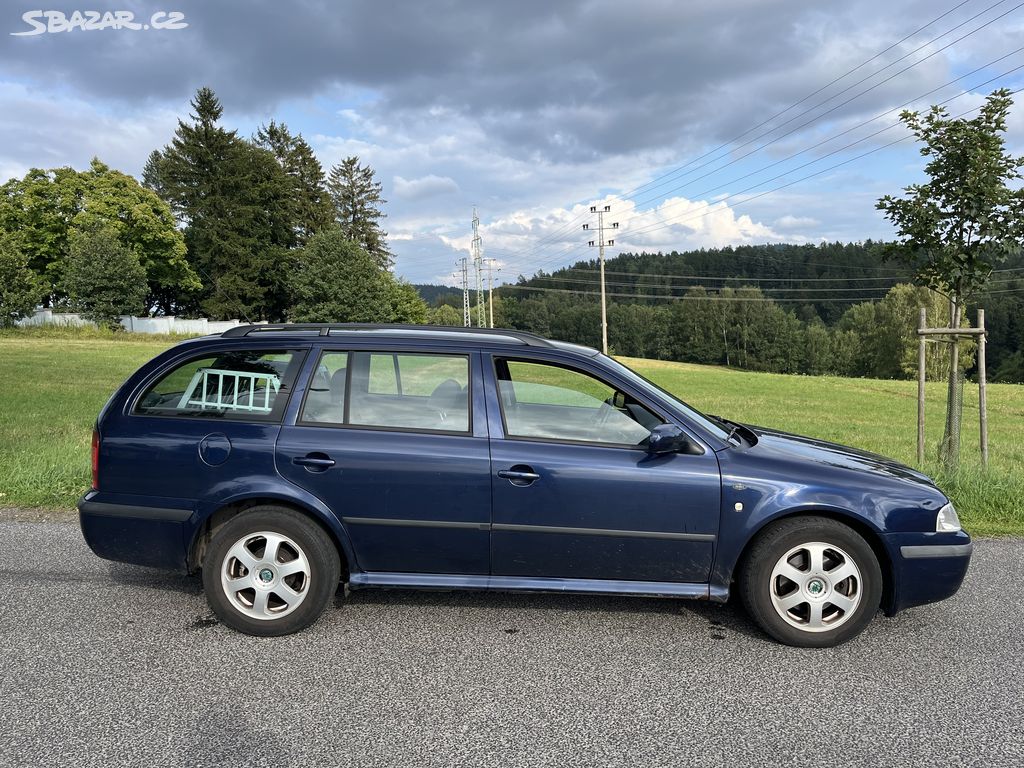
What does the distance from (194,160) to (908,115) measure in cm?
6838

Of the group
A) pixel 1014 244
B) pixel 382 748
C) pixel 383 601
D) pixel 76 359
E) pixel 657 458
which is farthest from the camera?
pixel 76 359

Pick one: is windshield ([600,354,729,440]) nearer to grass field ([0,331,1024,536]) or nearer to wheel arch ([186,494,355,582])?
wheel arch ([186,494,355,582])

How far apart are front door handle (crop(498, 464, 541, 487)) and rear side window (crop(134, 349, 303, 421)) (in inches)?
50.6

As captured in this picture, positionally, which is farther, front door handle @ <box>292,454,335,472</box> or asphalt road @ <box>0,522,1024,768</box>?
front door handle @ <box>292,454,335,472</box>

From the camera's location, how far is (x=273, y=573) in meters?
3.72

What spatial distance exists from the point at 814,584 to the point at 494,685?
5.63 ft

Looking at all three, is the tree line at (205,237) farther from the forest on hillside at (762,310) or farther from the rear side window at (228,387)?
the rear side window at (228,387)

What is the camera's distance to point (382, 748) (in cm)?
271

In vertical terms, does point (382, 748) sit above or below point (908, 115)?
below

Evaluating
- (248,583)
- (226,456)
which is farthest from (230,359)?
(248,583)

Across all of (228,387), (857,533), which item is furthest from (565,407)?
(228,387)

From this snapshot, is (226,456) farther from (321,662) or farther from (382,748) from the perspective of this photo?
(382,748)

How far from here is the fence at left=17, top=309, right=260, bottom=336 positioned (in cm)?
4727

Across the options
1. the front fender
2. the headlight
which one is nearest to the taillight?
the front fender
